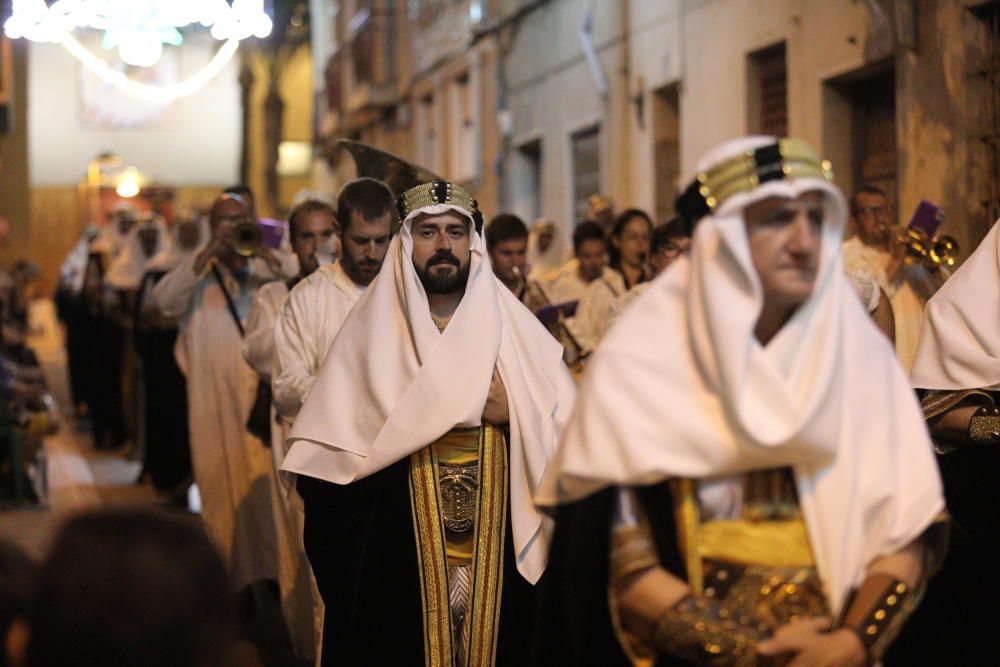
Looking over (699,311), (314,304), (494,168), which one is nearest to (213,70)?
(314,304)

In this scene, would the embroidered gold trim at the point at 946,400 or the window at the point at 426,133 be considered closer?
the embroidered gold trim at the point at 946,400

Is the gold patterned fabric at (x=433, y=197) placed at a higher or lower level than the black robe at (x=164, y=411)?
higher

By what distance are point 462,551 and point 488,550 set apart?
11 centimetres

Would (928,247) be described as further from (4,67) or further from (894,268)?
(4,67)

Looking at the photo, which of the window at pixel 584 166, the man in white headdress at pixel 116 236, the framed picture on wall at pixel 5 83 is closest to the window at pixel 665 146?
the window at pixel 584 166

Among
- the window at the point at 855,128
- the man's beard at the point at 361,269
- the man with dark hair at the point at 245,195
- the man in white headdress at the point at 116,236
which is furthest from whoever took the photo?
the man in white headdress at the point at 116,236

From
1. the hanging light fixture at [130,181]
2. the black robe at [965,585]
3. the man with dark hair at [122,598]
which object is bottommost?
the black robe at [965,585]

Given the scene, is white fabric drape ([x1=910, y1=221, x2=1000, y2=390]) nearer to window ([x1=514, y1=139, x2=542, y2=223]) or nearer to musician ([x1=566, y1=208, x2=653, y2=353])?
musician ([x1=566, y1=208, x2=653, y2=353])

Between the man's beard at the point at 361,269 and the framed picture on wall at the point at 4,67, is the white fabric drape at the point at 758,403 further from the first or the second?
the framed picture on wall at the point at 4,67

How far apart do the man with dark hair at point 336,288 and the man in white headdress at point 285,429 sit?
0.33 metres

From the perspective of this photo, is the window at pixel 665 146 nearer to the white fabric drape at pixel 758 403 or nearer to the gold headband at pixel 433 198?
the gold headband at pixel 433 198

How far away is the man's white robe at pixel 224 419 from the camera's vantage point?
31.1 ft

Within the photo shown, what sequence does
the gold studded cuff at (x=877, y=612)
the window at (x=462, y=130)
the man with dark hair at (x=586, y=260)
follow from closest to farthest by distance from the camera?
the gold studded cuff at (x=877, y=612)
the man with dark hair at (x=586, y=260)
the window at (x=462, y=130)

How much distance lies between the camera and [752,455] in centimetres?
358
